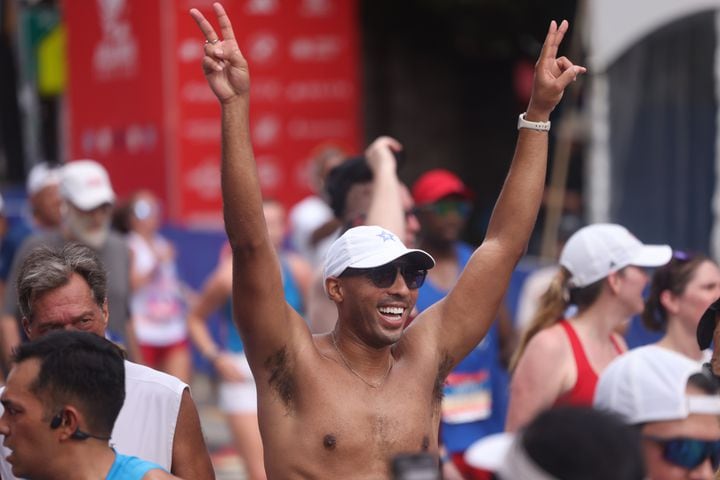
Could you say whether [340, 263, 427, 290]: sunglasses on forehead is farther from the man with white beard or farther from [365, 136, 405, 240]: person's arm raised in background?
the man with white beard

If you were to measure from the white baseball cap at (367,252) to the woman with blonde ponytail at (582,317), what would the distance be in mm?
1362

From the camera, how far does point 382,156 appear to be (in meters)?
5.92

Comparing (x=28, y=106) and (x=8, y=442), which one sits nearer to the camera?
(x=8, y=442)

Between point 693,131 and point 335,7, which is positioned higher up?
point 335,7

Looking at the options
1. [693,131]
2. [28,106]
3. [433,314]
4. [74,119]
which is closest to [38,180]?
[693,131]

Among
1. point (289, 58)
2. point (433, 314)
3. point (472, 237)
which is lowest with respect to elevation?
point (472, 237)

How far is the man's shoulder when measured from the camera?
4.23 metres

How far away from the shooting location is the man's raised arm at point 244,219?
13.1 feet

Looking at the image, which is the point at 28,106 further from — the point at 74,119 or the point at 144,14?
the point at 144,14

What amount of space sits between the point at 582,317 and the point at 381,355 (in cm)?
175

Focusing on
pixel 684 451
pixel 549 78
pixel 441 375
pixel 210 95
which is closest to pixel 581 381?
pixel 441 375

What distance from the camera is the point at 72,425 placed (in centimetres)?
362

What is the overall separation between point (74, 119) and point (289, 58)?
11.7ft

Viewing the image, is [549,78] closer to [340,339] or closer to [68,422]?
[340,339]
